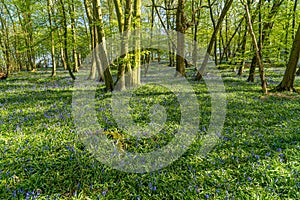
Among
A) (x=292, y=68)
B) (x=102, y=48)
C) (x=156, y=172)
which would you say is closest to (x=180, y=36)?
(x=102, y=48)

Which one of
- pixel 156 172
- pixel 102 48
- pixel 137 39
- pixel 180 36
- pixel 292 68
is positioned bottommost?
pixel 156 172

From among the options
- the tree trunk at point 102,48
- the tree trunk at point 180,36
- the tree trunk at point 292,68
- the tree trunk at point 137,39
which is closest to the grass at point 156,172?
the tree trunk at point 102,48

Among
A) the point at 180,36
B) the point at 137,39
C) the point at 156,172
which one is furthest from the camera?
the point at 180,36

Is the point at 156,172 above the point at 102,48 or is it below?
below

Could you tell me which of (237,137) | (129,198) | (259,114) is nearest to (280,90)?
(259,114)

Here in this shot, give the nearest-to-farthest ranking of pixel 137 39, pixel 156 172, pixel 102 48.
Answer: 1. pixel 156 172
2. pixel 102 48
3. pixel 137 39

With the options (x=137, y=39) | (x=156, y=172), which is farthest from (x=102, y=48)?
(x=156, y=172)

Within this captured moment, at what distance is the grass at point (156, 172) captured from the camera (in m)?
3.03

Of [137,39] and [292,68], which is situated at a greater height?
[137,39]

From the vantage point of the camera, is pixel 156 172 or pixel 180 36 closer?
pixel 156 172

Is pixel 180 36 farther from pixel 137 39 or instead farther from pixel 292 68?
pixel 292 68

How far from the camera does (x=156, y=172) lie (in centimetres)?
357

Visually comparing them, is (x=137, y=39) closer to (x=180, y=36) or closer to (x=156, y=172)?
(x=180, y=36)

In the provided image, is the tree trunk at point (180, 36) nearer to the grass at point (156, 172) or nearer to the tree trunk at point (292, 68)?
the tree trunk at point (292, 68)
